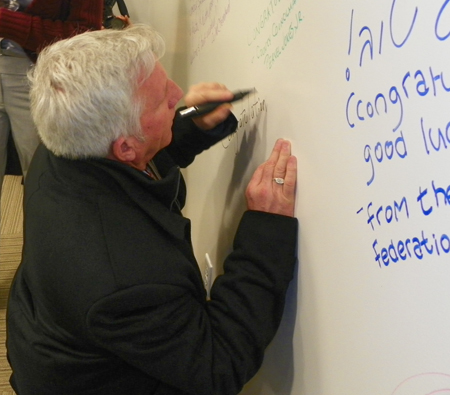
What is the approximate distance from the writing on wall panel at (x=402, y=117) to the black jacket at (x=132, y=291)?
0.78 ft

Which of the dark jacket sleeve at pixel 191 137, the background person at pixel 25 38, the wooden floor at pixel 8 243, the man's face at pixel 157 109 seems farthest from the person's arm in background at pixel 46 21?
the wooden floor at pixel 8 243

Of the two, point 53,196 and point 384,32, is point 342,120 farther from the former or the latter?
point 53,196

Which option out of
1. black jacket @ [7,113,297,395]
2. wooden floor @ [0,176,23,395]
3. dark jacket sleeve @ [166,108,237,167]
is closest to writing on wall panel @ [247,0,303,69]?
dark jacket sleeve @ [166,108,237,167]

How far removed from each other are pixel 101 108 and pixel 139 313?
31 centimetres

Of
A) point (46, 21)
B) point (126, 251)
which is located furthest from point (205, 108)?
point (46, 21)

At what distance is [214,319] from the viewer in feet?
2.40

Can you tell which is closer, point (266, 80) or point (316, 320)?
point (316, 320)

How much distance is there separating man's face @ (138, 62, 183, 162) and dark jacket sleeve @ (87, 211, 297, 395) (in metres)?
0.21

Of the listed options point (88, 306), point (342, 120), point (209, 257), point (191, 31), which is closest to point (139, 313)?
point (88, 306)

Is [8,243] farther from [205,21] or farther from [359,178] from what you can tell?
[359,178]

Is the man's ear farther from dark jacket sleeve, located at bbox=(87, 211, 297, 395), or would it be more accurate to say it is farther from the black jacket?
dark jacket sleeve, located at bbox=(87, 211, 297, 395)

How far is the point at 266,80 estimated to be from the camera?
2.60 ft

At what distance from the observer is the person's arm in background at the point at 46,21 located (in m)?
1.27

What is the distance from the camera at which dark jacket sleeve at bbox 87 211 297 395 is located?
65 centimetres
